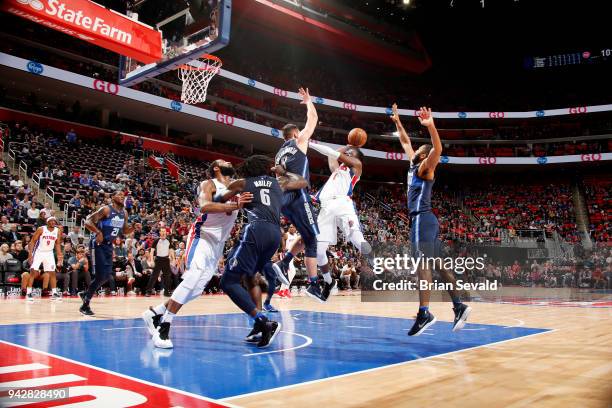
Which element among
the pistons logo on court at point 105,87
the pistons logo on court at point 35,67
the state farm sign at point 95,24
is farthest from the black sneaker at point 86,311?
the pistons logo on court at point 105,87

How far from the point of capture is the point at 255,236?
493cm

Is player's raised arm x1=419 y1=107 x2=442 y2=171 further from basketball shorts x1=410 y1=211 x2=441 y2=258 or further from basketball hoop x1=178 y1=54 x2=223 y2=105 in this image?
basketball hoop x1=178 y1=54 x2=223 y2=105

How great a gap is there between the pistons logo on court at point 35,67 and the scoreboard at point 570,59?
33.3m

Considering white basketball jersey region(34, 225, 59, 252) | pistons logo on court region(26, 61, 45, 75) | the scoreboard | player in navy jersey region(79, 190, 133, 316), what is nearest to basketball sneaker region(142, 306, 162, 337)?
player in navy jersey region(79, 190, 133, 316)

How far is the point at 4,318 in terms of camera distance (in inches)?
273

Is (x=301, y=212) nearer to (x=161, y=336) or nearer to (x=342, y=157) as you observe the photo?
(x=342, y=157)

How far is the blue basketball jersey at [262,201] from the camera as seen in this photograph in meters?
4.98

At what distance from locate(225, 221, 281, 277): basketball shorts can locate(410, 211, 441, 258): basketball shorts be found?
1.64m

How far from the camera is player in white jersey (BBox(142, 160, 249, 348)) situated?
4812 millimetres

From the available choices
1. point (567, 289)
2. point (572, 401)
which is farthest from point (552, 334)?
point (567, 289)

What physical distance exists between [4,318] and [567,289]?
734 inches

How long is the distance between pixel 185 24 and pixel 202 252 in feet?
18.2

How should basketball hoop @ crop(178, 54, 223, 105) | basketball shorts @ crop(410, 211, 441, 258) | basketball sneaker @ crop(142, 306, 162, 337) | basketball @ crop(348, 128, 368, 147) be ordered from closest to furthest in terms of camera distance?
basketball sneaker @ crop(142, 306, 162, 337)
basketball shorts @ crop(410, 211, 441, 258)
basketball @ crop(348, 128, 368, 147)
basketball hoop @ crop(178, 54, 223, 105)

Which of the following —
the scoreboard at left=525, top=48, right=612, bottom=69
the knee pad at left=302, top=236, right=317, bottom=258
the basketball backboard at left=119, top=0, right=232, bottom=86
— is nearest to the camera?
the knee pad at left=302, top=236, right=317, bottom=258
